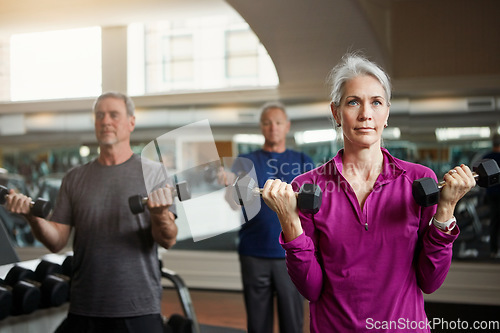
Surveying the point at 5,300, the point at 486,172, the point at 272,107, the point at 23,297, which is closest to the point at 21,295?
the point at 23,297

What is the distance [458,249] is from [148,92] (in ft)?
7.50

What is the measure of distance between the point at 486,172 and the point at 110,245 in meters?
0.93

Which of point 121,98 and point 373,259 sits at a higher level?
point 121,98

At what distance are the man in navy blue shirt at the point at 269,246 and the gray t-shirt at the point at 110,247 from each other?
0.34m

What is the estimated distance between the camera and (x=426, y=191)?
2.72ft

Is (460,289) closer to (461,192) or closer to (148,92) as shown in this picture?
(148,92)

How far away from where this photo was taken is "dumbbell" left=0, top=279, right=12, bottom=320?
141 cm

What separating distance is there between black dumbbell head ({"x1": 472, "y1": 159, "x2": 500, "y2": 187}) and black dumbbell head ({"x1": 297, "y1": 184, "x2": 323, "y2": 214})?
32 cm

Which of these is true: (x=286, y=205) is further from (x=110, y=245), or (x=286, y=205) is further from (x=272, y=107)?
(x=272, y=107)

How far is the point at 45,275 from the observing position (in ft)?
5.83

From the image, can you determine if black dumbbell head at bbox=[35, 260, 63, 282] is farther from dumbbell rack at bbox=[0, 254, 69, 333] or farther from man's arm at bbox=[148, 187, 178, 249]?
man's arm at bbox=[148, 187, 178, 249]

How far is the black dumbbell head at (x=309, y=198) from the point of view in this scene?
84 centimetres

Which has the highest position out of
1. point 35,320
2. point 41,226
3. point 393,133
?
point 393,133

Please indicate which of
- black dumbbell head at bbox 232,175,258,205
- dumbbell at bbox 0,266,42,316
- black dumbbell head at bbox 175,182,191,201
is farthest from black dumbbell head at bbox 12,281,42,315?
black dumbbell head at bbox 232,175,258,205
